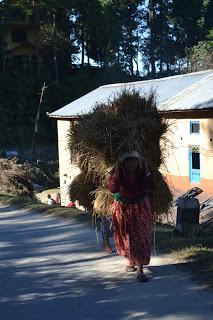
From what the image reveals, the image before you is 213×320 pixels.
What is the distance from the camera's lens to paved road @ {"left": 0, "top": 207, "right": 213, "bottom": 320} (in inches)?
191

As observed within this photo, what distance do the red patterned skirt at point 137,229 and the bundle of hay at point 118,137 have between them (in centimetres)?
61

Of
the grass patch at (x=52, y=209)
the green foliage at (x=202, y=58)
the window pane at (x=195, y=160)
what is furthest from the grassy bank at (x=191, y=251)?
the green foliage at (x=202, y=58)

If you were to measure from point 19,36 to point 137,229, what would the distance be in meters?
45.6

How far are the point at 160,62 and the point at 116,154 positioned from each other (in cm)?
5008

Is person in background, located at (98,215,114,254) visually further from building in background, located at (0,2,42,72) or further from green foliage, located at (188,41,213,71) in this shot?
building in background, located at (0,2,42,72)

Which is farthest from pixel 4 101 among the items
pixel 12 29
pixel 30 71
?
pixel 12 29

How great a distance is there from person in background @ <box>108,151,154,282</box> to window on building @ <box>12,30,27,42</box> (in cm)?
4492

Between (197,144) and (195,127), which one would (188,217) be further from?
(195,127)

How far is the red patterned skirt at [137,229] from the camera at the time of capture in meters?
5.75

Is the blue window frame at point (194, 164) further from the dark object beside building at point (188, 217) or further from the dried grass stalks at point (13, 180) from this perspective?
the dark object beside building at point (188, 217)

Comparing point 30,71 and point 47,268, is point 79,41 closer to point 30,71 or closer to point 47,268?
point 30,71

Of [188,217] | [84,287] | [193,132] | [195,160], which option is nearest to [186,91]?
[193,132]

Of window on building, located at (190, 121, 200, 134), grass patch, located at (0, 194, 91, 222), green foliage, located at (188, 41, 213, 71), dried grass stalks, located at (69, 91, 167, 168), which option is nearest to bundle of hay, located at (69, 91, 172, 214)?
dried grass stalks, located at (69, 91, 167, 168)

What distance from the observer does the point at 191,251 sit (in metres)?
6.65
